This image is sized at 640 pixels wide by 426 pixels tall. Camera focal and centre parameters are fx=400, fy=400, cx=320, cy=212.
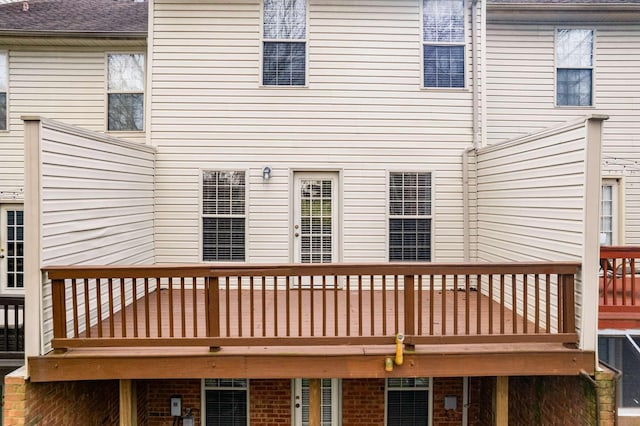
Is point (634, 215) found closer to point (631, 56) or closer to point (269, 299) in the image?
point (631, 56)

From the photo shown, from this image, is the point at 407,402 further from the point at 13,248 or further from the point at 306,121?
the point at 13,248

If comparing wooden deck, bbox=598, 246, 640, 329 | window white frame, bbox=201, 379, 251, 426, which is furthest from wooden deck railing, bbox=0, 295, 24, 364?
wooden deck, bbox=598, 246, 640, 329

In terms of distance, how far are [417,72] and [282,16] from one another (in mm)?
2241

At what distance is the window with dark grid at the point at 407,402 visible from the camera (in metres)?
5.67

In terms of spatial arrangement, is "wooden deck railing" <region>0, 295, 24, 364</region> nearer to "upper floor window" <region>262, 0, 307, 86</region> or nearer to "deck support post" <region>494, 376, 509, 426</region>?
"upper floor window" <region>262, 0, 307, 86</region>

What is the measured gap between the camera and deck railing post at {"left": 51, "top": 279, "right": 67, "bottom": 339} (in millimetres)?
3695

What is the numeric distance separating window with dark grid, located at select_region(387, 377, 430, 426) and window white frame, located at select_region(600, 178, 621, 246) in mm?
4187

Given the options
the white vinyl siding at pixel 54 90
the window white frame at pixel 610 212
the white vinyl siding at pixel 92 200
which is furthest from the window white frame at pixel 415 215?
the white vinyl siding at pixel 54 90

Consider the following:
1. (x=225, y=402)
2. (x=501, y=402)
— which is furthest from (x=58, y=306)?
(x=501, y=402)

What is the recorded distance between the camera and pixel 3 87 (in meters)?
7.06

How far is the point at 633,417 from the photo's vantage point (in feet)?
14.1

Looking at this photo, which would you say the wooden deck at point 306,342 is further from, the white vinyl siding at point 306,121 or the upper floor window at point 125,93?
the upper floor window at point 125,93

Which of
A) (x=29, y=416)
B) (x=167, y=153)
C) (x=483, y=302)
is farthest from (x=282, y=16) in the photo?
(x=29, y=416)

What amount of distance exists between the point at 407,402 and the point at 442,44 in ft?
17.6
